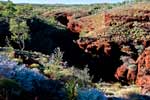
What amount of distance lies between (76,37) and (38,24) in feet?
19.8

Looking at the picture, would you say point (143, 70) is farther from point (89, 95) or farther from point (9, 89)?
point (9, 89)

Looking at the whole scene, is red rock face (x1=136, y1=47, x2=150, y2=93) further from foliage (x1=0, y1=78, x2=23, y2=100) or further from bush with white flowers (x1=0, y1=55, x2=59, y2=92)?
foliage (x1=0, y1=78, x2=23, y2=100)

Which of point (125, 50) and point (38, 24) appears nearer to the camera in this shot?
point (125, 50)

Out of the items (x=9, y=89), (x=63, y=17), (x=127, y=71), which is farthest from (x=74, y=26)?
(x=9, y=89)

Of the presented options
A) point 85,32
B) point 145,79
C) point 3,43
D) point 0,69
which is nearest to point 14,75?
point 0,69

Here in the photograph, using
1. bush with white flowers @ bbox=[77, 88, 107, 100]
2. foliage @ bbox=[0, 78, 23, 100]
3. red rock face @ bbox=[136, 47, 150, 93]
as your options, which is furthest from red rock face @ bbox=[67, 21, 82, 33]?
foliage @ bbox=[0, 78, 23, 100]

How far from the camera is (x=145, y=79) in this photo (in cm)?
4481

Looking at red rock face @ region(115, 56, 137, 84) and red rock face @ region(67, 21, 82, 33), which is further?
red rock face @ region(67, 21, 82, 33)

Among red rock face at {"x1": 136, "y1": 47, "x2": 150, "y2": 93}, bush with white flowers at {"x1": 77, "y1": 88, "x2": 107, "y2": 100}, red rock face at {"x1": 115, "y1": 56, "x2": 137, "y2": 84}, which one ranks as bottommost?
red rock face at {"x1": 115, "y1": 56, "x2": 137, "y2": 84}

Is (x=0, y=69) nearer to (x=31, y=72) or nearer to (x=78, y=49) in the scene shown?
(x=31, y=72)

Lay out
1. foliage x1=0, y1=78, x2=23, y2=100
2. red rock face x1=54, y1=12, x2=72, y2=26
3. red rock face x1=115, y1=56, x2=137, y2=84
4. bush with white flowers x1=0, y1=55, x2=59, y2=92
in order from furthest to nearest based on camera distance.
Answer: red rock face x1=54, y1=12, x2=72, y2=26 → red rock face x1=115, y1=56, x2=137, y2=84 → bush with white flowers x1=0, y1=55, x2=59, y2=92 → foliage x1=0, y1=78, x2=23, y2=100

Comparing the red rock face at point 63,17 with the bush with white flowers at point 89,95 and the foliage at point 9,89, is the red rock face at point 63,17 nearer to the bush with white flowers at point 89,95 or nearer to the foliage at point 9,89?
the bush with white flowers at point 89,95

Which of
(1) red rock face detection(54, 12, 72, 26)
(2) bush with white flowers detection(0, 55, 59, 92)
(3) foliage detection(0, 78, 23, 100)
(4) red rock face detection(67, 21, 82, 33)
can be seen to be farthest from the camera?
(1) red rock face detection(54, 12, 72, 26)

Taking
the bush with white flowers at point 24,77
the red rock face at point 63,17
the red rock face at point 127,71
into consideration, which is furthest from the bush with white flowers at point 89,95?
the red rock face at point 63,17
